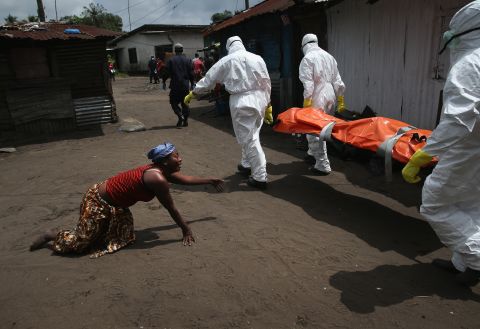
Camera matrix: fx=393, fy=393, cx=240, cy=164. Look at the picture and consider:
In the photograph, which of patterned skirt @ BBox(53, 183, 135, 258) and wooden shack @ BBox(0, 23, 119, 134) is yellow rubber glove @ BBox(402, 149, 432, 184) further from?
wooden shack @ BBox(0, 23, 119, 134)

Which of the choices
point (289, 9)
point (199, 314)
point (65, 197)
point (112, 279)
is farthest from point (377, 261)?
point (289, 9)

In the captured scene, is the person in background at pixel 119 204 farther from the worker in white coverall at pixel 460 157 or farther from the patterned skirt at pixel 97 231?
the worker in white coverall at pixel 460 157

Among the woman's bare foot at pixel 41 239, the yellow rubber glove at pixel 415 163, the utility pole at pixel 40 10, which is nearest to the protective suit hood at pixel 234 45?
the yellow rubber glove at pixel 415 163

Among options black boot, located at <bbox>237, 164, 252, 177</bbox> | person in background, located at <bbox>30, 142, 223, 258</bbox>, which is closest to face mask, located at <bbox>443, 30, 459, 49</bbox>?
person in background, located at <bbox>30, 142, 223, 258</bbox>

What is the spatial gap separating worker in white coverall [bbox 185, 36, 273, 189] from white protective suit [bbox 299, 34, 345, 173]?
87 centimetres

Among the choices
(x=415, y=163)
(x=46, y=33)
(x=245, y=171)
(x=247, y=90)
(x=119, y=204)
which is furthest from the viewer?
(x=46, y=33)

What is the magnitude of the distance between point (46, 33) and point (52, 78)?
3.48ft

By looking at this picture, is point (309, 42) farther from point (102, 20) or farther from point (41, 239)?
point (102, 20)

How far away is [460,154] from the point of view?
2.81 meters

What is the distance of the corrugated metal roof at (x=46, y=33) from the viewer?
841cm

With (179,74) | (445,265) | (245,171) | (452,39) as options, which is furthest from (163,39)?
(445,265)

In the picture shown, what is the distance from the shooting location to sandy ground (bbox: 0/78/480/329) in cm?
280

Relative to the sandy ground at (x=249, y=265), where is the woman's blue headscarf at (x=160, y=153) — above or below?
above

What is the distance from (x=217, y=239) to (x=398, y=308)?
5.73 feet
